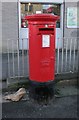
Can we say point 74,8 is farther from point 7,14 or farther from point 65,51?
point 65,51

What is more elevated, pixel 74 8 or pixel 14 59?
pixel 74 8

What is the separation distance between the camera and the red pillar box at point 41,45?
17.1 feet

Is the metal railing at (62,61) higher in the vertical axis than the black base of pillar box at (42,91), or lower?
higher

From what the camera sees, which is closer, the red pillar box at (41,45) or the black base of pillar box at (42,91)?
the red pillar box at (41,45)

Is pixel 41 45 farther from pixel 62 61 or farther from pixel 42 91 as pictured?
pixel 62 61

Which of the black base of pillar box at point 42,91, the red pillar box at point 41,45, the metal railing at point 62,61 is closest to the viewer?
the red pillar box at point 41,45

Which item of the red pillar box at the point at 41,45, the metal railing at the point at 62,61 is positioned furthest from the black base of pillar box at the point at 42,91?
the metal railing at the point at 62,61

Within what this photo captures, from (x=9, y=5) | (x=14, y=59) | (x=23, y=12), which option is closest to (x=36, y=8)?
(x=23, y=12)

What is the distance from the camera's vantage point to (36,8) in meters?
11.1

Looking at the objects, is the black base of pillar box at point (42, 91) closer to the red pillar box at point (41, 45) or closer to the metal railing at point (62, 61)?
the red pillar box at point (41, 45)

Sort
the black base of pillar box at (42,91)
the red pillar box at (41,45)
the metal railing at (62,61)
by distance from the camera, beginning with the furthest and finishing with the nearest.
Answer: the metal railing at (62,61) < the black base of pillar box at (42,91) < the red pillar box at (41,45)

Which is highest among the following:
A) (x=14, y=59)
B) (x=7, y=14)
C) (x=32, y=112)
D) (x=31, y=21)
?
(x=7, y=14)

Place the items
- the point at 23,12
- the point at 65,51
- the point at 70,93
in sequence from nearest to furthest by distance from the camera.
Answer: the point at 70,93 → the point at 65,51 → the point at 23,12

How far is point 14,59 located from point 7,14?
12.4 ft
